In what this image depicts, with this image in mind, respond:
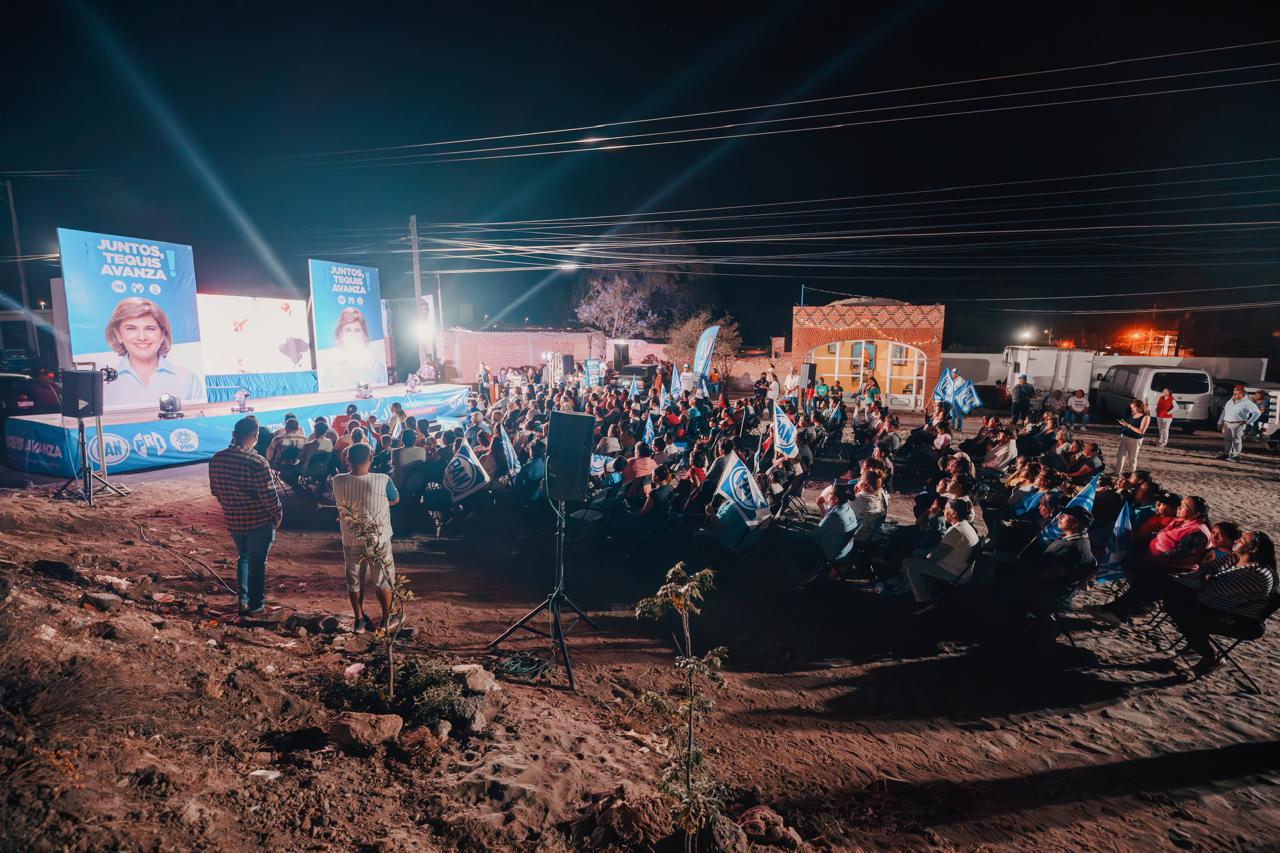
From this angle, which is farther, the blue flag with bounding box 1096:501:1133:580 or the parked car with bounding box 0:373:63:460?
the parked car with bounding box 0:373:63:460

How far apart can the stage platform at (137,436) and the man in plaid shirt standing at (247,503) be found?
8.01 metres

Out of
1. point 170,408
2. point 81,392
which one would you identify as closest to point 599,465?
point 81,392

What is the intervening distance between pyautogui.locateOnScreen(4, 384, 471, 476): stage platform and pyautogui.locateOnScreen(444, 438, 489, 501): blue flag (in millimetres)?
6744

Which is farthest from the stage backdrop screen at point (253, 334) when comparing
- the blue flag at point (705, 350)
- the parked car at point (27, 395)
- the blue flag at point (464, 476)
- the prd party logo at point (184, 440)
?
the blue flag at point (464, 476)

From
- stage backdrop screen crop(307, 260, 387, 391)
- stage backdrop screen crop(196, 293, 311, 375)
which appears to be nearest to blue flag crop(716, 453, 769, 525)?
stage backdrop screen crop(307, 260, 387, 391)

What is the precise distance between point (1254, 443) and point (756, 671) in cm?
2232

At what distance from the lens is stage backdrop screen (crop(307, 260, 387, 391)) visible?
18328mm

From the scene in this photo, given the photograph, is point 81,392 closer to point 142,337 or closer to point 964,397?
point 142,337

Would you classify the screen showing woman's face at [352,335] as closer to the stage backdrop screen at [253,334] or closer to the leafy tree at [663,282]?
the stage backdrop screen at [253,334]

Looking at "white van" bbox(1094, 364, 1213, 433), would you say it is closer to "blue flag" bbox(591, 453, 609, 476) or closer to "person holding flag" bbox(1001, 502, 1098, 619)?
"person holding flag" bbox(1001, 502, 1098, 619)

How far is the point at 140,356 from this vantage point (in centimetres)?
1403

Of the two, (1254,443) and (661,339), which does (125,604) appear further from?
(661,339)

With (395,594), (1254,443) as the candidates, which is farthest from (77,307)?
(1254,443)

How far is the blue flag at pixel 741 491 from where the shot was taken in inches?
270
